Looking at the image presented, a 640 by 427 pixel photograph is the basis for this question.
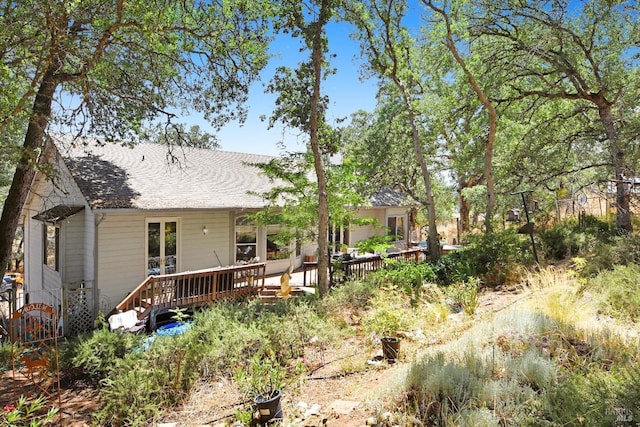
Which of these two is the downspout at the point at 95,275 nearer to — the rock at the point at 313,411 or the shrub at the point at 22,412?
the shrub at the point at 22,412

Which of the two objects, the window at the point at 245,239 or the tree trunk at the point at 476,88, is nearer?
the tree trunk at the point at 476,88

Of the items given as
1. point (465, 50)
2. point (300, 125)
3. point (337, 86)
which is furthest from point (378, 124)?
point (300, 125)

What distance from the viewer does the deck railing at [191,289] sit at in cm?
920

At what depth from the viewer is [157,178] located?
38.7ft

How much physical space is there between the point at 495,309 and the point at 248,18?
901 centimetres

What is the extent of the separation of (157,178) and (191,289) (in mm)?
4027

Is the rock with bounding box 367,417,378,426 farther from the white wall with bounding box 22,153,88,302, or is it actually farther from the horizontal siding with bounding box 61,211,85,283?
the horizontal siding with bounding box 61,211,85,283

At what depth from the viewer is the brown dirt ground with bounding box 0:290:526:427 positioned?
4004mm

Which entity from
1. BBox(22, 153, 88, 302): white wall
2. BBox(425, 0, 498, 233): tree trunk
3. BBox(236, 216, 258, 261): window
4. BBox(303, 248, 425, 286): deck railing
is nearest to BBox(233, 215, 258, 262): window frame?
BBox(236, 216, 258, 261): window

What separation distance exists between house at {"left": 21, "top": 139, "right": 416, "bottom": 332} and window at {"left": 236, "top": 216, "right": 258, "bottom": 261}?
0.12 ft

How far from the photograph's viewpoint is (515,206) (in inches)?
1054

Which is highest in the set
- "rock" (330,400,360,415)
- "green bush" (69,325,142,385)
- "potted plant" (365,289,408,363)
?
"potted plant" (365,289,408,363)

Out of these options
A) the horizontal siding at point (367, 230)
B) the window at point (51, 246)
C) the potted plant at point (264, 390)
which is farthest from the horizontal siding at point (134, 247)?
the horizontal siding at point (367, 230)

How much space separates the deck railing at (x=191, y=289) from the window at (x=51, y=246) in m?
2.78
